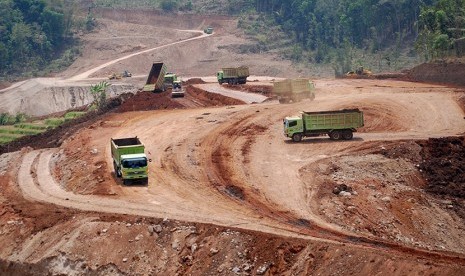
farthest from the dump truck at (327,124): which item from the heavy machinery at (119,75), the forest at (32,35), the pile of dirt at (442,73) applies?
the forest at (32,35)

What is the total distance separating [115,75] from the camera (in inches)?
5266

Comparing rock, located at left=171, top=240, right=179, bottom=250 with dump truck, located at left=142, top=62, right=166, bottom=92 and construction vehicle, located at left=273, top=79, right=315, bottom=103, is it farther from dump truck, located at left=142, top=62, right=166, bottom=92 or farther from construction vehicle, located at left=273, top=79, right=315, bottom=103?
dump truck, located at left=142, top=62, right=166, bottom=92

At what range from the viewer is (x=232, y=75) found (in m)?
102

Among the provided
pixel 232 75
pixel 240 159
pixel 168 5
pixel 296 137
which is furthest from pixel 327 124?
pixel 168 5

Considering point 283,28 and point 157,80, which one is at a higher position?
point 157,80

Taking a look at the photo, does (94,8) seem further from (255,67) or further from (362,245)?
(362,245)

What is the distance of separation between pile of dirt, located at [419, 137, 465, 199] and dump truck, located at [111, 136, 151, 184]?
1848 centimetres

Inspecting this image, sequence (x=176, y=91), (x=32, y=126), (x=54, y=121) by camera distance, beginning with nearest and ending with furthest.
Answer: (x=176, y=91) < (x=54, y=121) < (x=32, y=126)

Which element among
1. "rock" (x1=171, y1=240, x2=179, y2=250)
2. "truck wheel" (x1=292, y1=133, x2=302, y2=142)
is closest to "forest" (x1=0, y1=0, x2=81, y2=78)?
"truck wheel" (x1=292, y1=133, x2=302, y2=142)

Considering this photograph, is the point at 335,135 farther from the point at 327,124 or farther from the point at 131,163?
the point at 131,163

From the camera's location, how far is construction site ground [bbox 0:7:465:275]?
38719 mm

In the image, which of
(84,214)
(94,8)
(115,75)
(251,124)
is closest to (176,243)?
(84,214)

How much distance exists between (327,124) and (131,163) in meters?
17.5

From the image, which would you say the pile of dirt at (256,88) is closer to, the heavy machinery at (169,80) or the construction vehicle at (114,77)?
the heavy machinery at (169,80)
